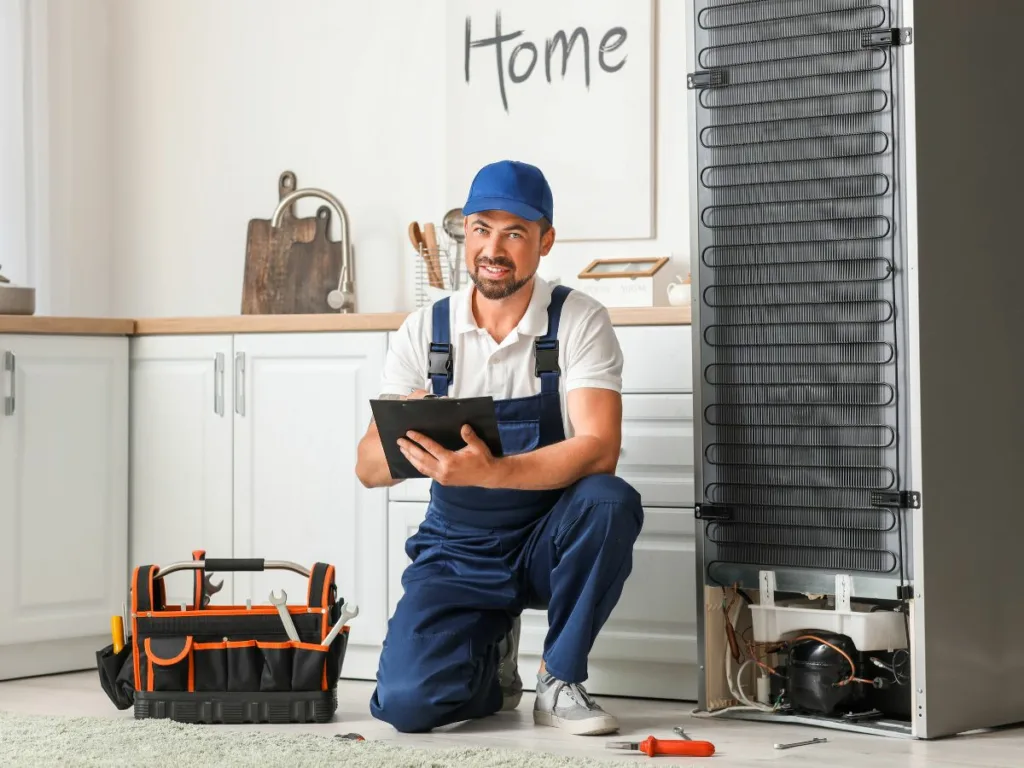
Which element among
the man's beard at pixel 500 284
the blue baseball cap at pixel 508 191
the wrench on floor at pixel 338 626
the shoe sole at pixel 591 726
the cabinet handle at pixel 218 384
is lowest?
the shoe sole at pixel 591 726

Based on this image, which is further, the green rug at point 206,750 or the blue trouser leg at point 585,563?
the blue trouser leg at point 585,563

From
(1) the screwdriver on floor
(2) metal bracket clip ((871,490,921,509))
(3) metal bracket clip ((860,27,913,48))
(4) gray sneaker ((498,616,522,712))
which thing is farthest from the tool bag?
(3) metal bracket clip ((860,27,913,48))

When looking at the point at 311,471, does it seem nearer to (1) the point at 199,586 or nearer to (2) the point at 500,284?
(1) the point at 199,586

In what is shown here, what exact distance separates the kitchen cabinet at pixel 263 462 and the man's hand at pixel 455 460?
75cm

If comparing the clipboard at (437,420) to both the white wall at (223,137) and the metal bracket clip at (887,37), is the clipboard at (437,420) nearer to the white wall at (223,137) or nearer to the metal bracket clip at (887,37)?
the metal bracket clip at (887,37)

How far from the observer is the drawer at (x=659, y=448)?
3170mm

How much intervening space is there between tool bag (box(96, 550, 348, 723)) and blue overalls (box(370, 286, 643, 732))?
0.13m

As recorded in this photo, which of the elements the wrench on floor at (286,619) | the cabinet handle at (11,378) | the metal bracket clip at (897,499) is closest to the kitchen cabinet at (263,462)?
the cabinet handle at (11,378)

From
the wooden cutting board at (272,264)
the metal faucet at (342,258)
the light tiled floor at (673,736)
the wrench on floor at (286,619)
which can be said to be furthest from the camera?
the wooden cutting board at (272,264)

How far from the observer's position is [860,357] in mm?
2779

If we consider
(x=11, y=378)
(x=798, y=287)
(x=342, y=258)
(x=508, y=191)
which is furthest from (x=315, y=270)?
(x=798, y=287)

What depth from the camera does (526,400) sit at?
9.50ft

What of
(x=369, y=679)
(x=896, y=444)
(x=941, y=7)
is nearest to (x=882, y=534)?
(x=896, y=444)

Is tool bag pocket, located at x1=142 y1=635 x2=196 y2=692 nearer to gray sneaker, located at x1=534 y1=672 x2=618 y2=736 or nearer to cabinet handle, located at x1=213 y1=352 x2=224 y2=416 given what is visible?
gray sneaker, located at x1=534 y1=672 x2=618 y2=736
